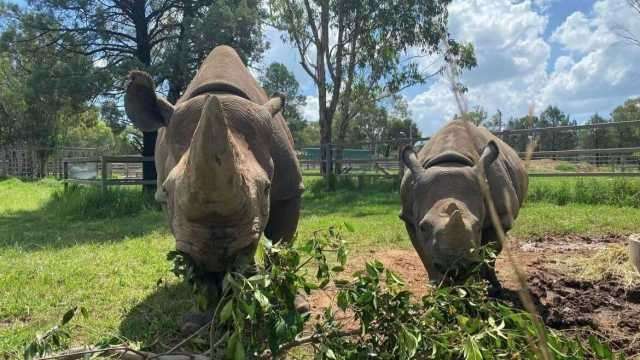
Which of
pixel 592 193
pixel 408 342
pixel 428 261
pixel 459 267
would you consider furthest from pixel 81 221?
pixel 592 193

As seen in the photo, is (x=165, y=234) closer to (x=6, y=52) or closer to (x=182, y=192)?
(x=182, y=192)

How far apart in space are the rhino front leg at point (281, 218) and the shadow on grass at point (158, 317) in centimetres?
87

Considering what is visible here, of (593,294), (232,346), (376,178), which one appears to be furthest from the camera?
(376,178)

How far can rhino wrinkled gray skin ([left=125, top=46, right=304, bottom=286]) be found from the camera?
2.28 m

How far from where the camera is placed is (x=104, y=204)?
11.3 metres

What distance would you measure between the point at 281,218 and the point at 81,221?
25.0 ft

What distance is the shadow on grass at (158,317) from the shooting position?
144 inches

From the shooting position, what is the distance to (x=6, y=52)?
1491 cm

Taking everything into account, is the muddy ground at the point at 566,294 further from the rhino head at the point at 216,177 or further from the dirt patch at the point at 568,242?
the rhino head at the point at 216,177

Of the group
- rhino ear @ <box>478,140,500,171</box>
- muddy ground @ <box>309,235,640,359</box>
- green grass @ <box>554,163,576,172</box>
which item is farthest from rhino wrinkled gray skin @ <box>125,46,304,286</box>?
green grass @ <box>554,163,576,172</box>

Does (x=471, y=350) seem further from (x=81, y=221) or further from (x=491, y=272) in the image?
(x=81, y=221)

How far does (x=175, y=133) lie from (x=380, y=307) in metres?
1.59

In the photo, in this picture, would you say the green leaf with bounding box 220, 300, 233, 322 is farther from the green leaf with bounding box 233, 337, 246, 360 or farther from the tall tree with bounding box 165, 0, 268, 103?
the tall tree with bounding box 165, 0, 268, 103

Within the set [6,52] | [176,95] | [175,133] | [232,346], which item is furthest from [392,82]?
[232,346]
